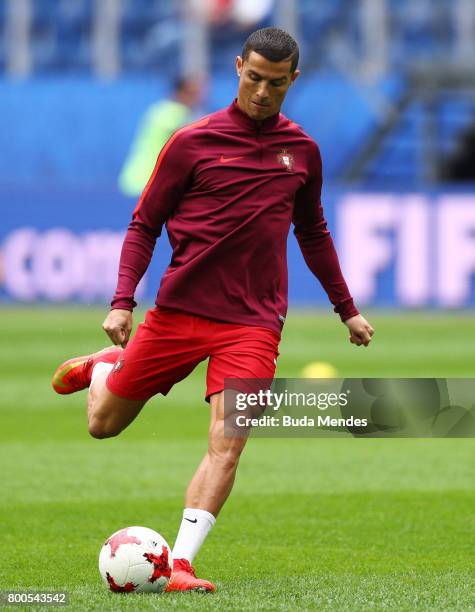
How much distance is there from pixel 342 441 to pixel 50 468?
2463 millimetres

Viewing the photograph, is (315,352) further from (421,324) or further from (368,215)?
(368,215)

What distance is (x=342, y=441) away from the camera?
35.4 ft

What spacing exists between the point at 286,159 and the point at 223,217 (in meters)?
0.37

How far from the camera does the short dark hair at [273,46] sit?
5.79 metres

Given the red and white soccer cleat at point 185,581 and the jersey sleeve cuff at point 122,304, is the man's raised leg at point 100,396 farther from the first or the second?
the red and white soccer cleat at point 185,581

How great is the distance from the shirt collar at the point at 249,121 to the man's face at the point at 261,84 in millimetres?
39

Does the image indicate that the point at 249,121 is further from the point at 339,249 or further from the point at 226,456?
the point at 339,249

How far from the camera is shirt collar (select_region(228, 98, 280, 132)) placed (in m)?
6.00

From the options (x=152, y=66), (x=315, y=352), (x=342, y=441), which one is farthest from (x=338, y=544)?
(x=152, y=66)

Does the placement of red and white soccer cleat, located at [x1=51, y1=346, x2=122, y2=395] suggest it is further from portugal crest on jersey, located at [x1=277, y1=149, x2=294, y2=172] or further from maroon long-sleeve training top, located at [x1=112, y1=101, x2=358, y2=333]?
portugal crest on jersey, located at [x1=277, y1=149, x2=294, y2=172]

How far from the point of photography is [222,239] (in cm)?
589

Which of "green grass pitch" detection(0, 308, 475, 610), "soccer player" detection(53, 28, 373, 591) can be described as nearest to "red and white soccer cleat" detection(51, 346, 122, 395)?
"green grass pitch" detection(0, 308, 475, 610)

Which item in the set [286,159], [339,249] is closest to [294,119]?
[339,249]

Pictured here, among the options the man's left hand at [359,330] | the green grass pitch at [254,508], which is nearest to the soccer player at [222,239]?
the man's left hand at [359,330]
